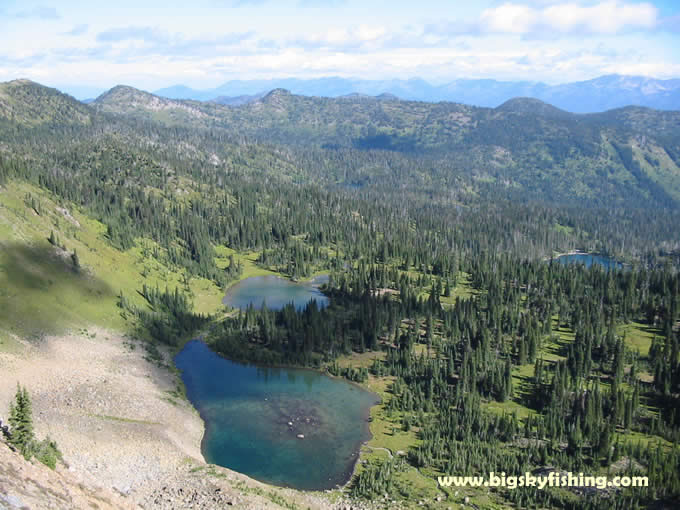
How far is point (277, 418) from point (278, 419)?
355mm

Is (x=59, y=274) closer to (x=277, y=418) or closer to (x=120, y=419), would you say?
(x=120, y=419)

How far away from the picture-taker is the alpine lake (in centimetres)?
8438

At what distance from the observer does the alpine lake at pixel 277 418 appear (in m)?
84.4

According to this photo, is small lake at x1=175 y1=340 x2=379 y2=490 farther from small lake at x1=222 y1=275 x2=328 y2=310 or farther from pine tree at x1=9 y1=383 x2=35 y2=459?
small lake at x1=222 y1=275 x2=328 y2=310

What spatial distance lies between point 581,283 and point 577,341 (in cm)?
6603

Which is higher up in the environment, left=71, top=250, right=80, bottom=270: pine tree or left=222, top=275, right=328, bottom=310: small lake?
left=71, top=250, right=80, bottom=270: pine tree

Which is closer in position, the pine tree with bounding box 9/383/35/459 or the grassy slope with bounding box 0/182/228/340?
the pine tree with bounding box 9/383/35/459

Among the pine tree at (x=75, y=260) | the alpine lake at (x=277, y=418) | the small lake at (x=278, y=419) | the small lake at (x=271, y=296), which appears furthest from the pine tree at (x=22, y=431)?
the small lake at (x=271, y=296)

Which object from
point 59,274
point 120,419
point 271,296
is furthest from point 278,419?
point 271,296

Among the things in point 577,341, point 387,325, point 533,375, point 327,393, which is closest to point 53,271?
point 327,393

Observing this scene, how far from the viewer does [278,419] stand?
101m

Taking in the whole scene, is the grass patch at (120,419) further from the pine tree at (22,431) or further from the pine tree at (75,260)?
the pine tree at (75,260)

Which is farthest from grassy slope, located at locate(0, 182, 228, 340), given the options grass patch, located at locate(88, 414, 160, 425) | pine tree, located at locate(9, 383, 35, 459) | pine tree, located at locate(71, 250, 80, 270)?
pine tree, located at locate(9, 383, 35, 459)

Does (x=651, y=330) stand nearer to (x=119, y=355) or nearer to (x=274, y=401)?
(x=274, y=401)
